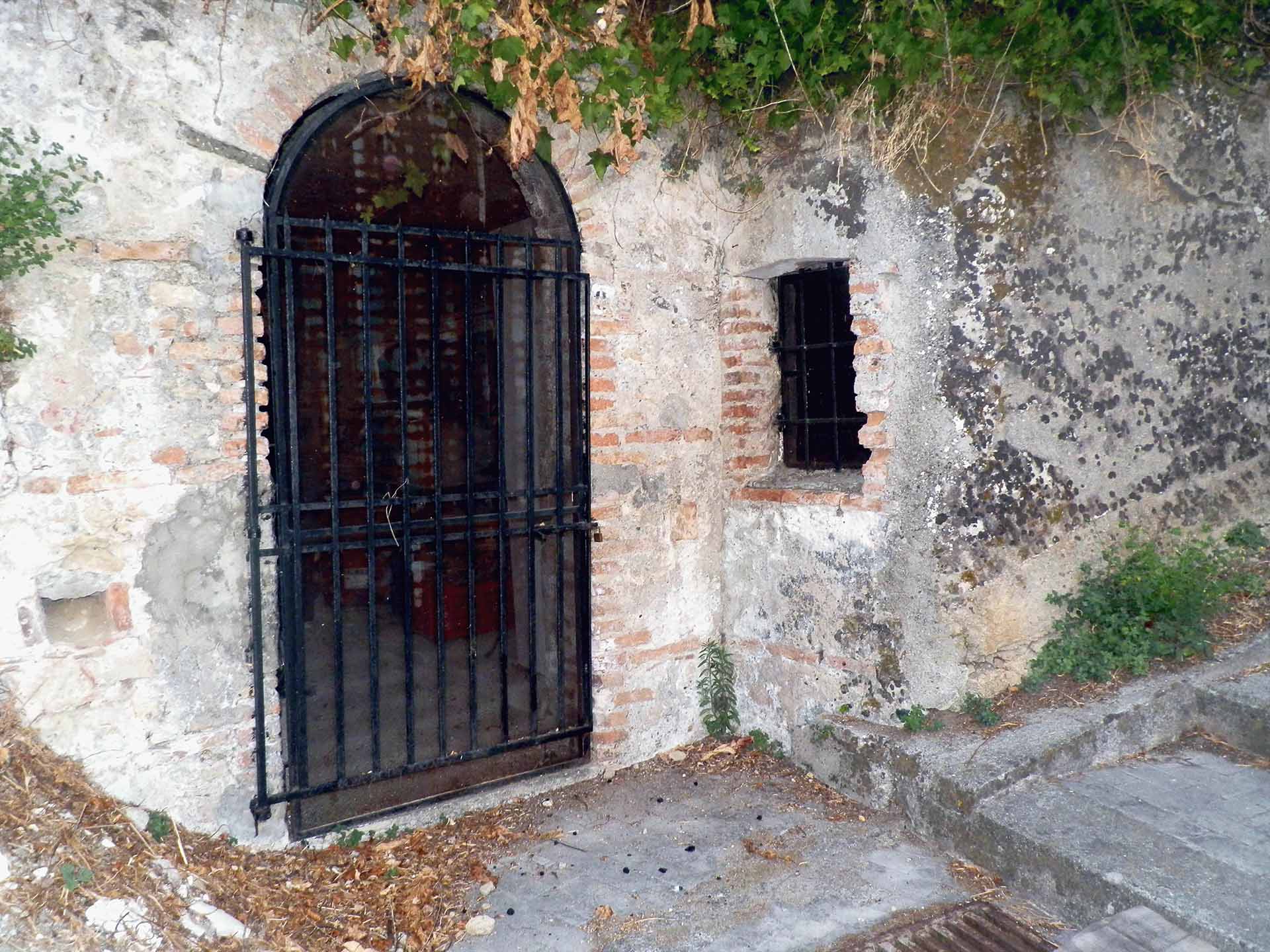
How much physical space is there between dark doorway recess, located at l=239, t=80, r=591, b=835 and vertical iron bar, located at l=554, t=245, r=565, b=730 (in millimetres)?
10

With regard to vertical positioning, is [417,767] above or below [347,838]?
above

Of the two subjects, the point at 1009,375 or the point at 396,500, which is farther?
the point at 1009,375

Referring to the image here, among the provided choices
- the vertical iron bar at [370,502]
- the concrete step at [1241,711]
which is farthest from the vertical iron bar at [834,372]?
the vertical iron bar at [370,502]

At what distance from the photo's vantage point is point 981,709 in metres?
3.81

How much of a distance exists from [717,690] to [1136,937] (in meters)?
2.22

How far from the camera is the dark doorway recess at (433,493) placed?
339 centimetres

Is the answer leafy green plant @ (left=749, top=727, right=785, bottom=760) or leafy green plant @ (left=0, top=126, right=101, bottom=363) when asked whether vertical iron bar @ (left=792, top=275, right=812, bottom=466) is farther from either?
leafy green plant @ (left=0, top=126, right=101, bottom=363)

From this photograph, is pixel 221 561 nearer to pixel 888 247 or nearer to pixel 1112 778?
pixel 888 247

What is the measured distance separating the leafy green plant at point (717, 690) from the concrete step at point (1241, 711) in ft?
6.79

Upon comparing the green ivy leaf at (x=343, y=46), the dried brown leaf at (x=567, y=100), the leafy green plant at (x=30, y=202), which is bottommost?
the leafy green plant at (x=30, y=202)

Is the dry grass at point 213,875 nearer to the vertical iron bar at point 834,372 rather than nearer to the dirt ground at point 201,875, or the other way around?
the dirt ground at point 201,875

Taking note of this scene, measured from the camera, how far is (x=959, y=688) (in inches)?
152

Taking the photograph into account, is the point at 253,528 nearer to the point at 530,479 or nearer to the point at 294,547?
the point at 294,547

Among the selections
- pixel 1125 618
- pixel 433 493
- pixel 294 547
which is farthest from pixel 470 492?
pixel 1125 618
